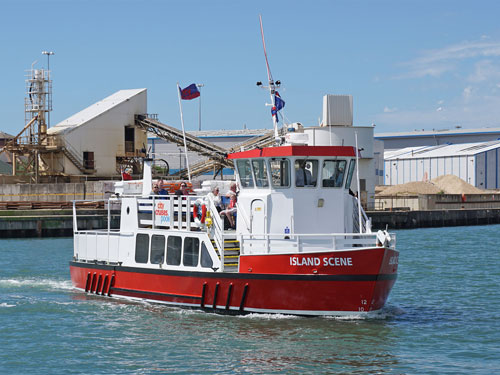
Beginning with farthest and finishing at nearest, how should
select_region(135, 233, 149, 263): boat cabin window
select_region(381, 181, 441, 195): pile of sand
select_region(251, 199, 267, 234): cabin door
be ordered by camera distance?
select_region(381, 181, 441, 195): pile of sand
select_region(135, 233, 149, 263): boat cabin window
select_region(251, 199, 267, 234): cabin door

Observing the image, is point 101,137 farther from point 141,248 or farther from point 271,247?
point 271,247

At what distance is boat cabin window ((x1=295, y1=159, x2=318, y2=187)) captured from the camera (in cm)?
2102

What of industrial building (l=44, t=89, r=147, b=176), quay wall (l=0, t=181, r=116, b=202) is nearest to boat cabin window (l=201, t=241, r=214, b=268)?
quay wall (l=0, t=181, r=116, b=202)

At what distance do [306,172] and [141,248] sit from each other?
20.1 feet

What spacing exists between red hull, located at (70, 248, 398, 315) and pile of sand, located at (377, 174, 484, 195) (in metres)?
61.7

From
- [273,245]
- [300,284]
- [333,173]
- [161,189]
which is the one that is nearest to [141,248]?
[161,189]

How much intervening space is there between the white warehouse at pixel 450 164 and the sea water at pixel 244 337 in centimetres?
6705

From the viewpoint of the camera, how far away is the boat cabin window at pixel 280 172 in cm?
2106

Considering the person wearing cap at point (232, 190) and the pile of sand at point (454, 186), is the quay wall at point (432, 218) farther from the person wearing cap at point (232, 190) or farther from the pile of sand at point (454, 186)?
the person wearing cap at point (232, 190)

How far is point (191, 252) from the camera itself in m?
22.0

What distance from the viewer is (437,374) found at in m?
15.9

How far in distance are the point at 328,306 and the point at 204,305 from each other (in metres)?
3.70

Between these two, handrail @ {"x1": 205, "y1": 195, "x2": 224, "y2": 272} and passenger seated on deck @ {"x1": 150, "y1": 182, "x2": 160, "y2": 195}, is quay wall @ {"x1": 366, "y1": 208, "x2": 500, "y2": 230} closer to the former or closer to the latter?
passenger seated on deck @ {"x1": 150, "y1": 182, "x2": 160, "y2": 195}

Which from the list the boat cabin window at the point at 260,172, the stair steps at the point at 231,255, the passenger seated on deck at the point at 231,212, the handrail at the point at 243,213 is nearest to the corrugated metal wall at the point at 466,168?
the passenger seated on deck at the point at 231,212
